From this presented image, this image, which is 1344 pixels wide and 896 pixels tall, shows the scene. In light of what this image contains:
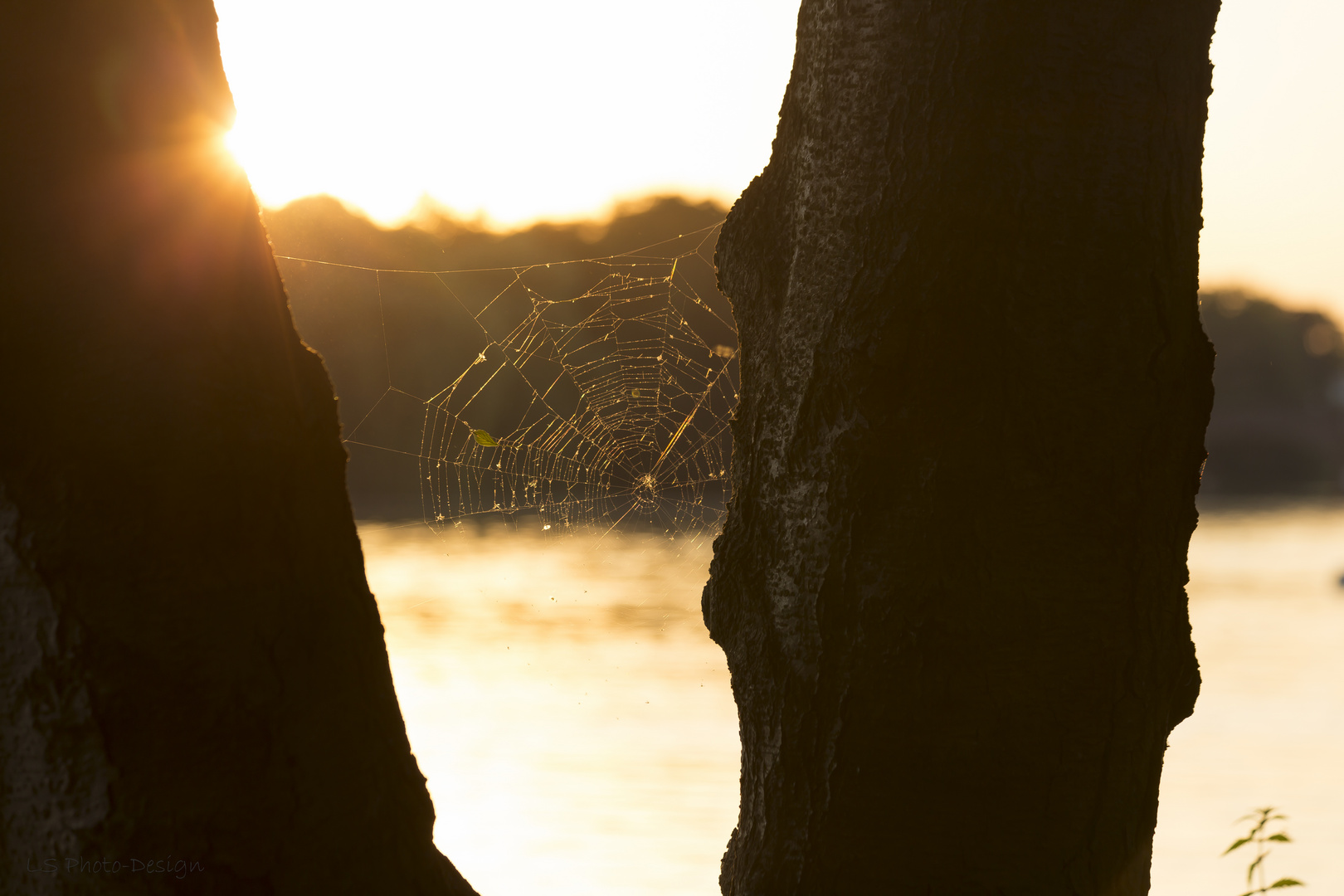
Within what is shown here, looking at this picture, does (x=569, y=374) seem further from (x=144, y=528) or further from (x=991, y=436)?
(x=144, y=528)

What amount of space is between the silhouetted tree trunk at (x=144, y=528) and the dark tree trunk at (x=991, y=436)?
854mm

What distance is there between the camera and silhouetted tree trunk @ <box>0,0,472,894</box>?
152 cm

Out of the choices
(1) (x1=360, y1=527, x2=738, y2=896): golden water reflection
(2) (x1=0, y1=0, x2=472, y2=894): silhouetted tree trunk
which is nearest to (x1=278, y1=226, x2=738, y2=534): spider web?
(1) (x1=360, y1=527, x2=738, y2=896): golden water reflection

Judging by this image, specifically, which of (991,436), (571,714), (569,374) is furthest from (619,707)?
(991,436)

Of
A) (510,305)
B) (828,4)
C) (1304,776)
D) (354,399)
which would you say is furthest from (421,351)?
(1304,776)

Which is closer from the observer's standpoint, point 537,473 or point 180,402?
point 180,402

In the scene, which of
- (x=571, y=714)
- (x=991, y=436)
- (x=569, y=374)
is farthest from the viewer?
(x=571, y=714)

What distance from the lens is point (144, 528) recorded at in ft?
5.03

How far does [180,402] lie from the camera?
61.4 inches

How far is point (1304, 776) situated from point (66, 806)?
7159mm

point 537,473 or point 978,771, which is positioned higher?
point 537,473

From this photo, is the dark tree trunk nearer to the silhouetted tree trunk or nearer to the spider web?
the silhouetted tree trunk

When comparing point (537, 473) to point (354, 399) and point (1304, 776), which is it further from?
→ point (1304, 776)

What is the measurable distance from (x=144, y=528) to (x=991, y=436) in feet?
4.30
